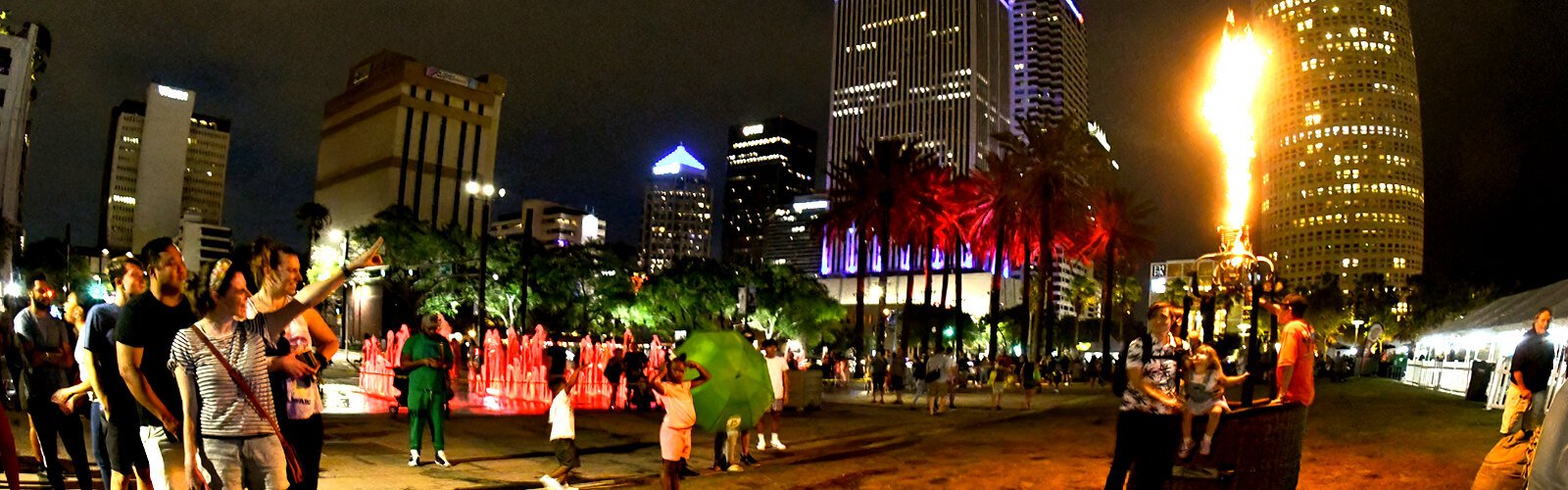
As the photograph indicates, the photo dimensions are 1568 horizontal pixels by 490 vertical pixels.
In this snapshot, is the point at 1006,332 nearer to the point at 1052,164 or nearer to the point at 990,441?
the point at 1052,164

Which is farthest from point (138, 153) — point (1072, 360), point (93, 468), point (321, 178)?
point (93, 468)

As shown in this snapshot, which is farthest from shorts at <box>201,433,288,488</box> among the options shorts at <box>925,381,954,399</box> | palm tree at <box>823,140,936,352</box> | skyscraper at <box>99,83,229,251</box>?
skyscraper at <box>99,83,229,251</box>

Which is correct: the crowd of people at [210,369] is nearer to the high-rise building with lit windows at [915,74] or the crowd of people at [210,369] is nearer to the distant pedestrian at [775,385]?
the distant pedestrian at [775,385]

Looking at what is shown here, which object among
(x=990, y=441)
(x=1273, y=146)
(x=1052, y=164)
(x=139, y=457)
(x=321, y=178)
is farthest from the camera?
(x=1273, y=146)

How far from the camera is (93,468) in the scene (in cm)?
977

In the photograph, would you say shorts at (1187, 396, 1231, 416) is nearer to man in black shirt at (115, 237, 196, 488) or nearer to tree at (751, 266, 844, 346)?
man in black shirt at (115, 237, 196, 488)

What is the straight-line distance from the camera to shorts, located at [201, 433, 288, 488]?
15.5ft

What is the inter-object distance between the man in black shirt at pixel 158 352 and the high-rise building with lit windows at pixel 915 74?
578 ft

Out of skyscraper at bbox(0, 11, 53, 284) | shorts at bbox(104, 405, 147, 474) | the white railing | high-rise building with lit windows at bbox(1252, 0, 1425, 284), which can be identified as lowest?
shorts at bbox(104, 405, 147, 474)

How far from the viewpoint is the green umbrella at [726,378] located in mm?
9883

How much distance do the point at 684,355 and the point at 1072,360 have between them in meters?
42.7

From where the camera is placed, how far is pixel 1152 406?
23.9 ft

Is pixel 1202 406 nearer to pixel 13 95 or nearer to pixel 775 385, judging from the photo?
pixel 775 385

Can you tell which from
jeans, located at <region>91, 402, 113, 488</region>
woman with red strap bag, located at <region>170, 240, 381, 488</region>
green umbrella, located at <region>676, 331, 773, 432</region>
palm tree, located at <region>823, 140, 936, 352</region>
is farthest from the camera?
palm tree, located at <region>823, 140, 936, 352</region>
